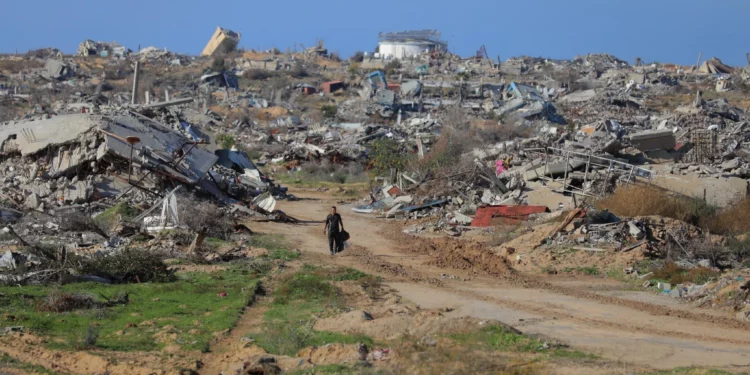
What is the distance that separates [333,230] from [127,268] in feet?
13.4

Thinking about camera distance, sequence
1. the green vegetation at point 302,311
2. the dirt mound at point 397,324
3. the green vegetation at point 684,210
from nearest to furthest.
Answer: the green vegetation at point 302,311 < the dirt mound at point 397,324 < the green vegetation at point 684,210

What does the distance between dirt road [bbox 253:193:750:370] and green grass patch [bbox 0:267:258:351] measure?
253 cm

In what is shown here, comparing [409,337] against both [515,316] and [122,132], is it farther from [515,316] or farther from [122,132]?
[122,132]

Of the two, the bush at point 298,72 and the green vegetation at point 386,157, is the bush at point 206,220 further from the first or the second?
the bush at point 298,72

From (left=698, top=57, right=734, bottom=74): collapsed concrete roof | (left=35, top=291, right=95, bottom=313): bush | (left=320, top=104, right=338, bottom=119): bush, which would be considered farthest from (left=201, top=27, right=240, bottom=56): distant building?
(left=35, top=291, right=95, bottom=313): bush

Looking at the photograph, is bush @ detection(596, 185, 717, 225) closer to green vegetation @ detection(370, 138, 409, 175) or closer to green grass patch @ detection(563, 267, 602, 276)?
green grass patch @ detection(563, 267, 602, 276)

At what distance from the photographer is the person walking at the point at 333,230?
16.1m

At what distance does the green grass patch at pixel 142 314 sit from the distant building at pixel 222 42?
7804 centimetres

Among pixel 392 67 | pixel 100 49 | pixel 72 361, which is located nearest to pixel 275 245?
pixel 72 361

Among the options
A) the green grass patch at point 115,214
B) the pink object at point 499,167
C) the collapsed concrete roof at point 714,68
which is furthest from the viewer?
the collapsed concrete roof at point 714,68

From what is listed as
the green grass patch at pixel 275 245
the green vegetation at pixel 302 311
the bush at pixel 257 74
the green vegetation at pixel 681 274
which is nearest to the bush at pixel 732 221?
the green vegetation at pixel 681 274

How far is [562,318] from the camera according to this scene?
35.5 ft

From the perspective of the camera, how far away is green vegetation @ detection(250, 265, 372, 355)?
372 inches

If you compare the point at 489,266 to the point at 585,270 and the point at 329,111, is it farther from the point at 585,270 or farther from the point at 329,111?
the point at 329,111
